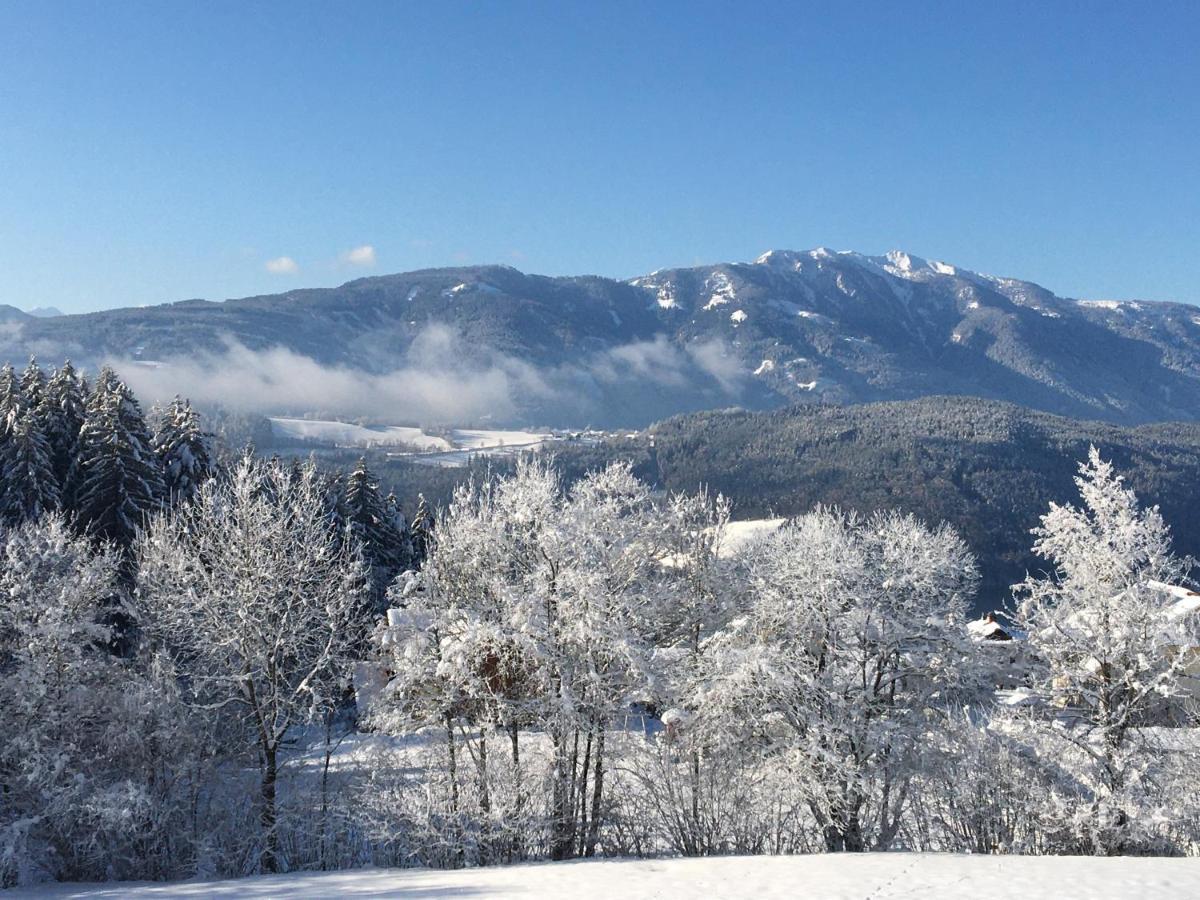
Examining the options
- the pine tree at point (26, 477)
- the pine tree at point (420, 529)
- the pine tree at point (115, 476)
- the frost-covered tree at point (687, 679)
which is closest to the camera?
the frost-covered tree at point (687, 679)

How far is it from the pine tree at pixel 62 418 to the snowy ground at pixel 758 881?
75.5 feet

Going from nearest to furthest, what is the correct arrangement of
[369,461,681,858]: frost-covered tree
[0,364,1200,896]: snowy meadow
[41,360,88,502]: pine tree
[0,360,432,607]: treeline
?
1. [0,364,1200,896]: snowy meadow
2. [369,461,681,858]: frost-covered tree
3. [0,360,432,607]: treeline
4. [41,360,88,502]: pine tree

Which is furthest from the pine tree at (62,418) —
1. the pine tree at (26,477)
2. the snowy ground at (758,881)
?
the snowy ground at (758,881)

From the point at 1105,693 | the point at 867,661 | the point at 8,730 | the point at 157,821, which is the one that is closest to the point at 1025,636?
the point at 1105,693

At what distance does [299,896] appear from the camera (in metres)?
16.5

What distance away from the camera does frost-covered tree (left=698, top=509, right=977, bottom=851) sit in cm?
2080

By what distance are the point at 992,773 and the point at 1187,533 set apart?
177642mm

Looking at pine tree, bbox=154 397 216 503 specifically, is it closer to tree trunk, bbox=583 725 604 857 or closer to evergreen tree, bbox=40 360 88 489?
evergreen tree, bbox=40 360 88 489

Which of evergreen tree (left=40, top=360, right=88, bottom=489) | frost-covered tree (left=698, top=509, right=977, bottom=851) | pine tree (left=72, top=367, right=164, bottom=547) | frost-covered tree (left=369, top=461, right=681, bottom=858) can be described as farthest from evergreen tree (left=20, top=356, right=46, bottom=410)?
frost-covered tree (left=698, top=509, right=977, bottom=851)

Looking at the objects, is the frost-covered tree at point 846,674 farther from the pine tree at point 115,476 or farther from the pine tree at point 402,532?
the pine tree at point 402,532

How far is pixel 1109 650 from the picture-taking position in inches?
850

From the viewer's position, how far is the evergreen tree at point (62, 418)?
3650 cm

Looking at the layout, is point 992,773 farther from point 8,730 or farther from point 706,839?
point 8,730

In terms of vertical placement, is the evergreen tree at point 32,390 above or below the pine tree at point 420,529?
above
